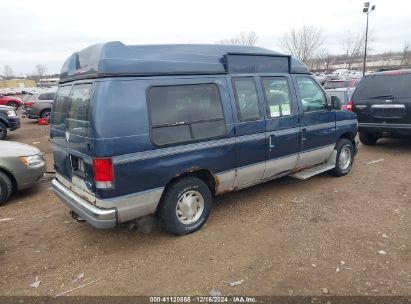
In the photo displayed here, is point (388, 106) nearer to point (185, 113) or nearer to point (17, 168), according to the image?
point (185, 113)

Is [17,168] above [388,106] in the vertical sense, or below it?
below

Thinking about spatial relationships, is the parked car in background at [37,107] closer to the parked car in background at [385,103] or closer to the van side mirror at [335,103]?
the parked car in background at [385,103]

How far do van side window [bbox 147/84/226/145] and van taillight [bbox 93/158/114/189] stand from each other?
59 cm

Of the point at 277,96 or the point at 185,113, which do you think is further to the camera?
the point at 277,96

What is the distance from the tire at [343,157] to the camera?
6.40 meters

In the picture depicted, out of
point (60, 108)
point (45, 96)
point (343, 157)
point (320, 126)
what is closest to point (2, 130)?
point (45, 96)

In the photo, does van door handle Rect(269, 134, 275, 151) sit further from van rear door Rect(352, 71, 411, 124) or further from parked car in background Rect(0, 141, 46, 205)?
van rear door Rect(352, 71, 411, 124)

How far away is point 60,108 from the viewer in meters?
4.39

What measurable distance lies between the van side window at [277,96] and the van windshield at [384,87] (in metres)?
4.17

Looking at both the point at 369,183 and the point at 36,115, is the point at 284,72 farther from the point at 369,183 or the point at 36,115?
the point at 36,115

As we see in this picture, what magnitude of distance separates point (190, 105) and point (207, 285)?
6.85 ft

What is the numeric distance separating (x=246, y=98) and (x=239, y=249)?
2.08m

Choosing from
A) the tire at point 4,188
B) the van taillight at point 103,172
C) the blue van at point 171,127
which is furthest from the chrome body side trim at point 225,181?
the tire at point 4,188

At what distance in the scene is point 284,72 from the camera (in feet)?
17.5
